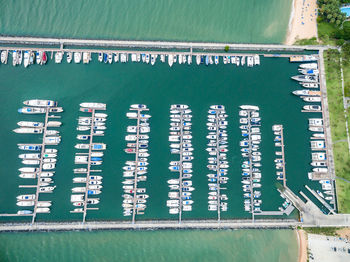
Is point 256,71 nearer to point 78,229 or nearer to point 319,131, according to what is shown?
point 319,131

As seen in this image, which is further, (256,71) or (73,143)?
(256,71)

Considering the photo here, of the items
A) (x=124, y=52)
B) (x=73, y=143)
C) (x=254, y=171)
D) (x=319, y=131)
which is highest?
(x=124, y=52)

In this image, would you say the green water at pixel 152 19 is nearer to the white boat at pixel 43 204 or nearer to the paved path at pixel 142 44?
the paved path at pixel 142 44

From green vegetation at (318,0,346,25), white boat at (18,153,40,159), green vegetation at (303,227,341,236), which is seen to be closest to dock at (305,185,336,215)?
green vegetation at (303,227,341,236)

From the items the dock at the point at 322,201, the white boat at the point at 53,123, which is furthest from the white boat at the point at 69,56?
the dock at the point at 322,201

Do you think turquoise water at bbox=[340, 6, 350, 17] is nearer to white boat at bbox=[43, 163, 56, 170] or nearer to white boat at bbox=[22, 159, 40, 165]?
white boat at bbox=[43, 163, 56, 170]

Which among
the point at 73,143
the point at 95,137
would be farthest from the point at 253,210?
the point at 73,143
